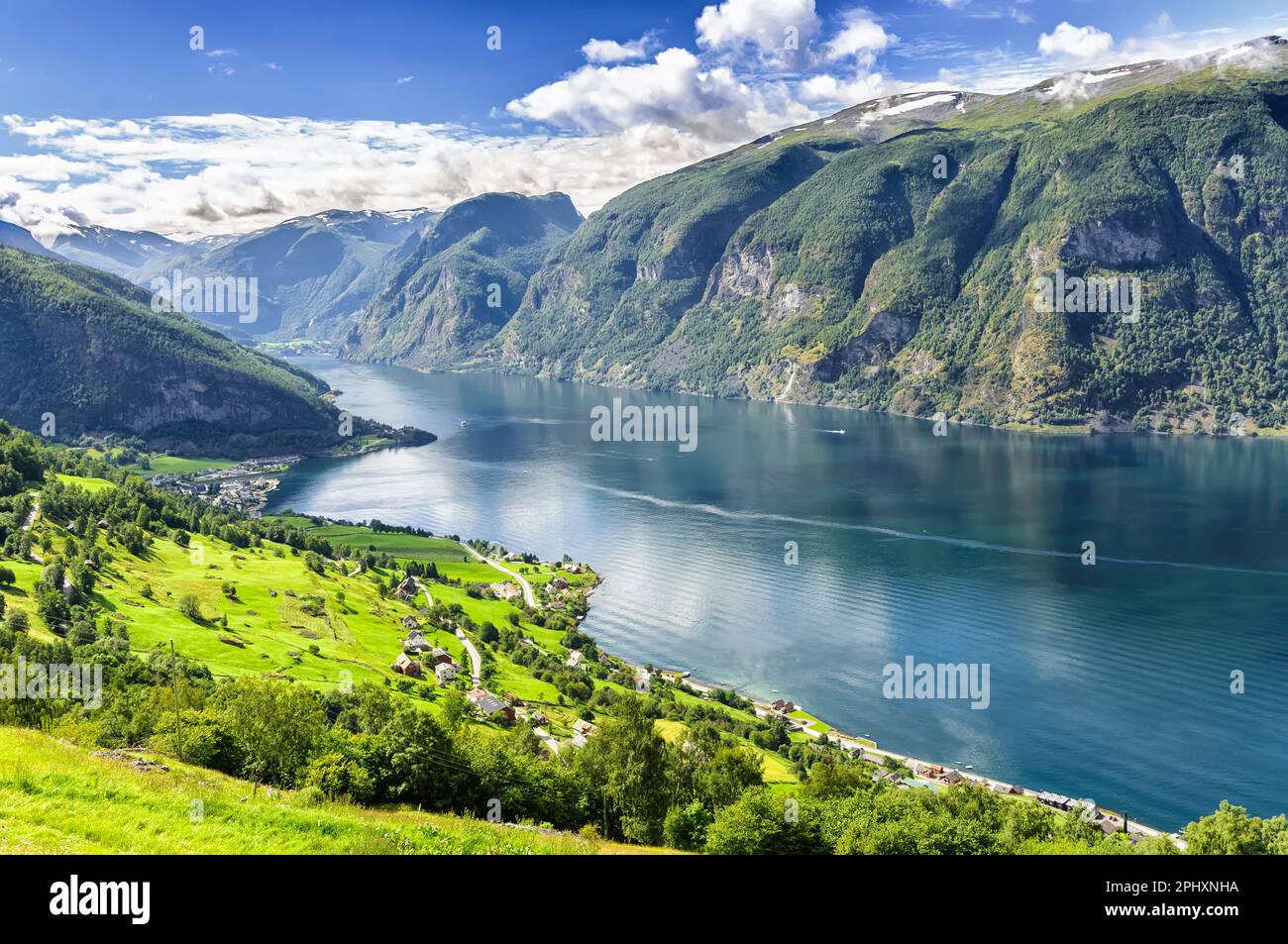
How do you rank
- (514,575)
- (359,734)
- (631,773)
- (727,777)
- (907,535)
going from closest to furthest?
(631,773)
(359,734)
(727,777)
(514,575)
(907,535)

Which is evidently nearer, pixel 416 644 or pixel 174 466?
pixel 416 644

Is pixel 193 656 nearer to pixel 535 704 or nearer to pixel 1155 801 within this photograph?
pixel 535 704

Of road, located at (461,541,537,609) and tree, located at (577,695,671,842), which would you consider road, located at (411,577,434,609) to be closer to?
road, located at (461,541,537,609)

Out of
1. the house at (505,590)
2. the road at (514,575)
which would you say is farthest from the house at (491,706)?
the house at (505,590)

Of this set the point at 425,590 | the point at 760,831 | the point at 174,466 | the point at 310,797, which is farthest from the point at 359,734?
the point at 174,466

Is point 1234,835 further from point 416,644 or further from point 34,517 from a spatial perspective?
point 34,517

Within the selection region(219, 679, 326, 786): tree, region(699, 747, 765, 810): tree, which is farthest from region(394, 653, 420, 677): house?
region(219, 679, 326, 786): tree
